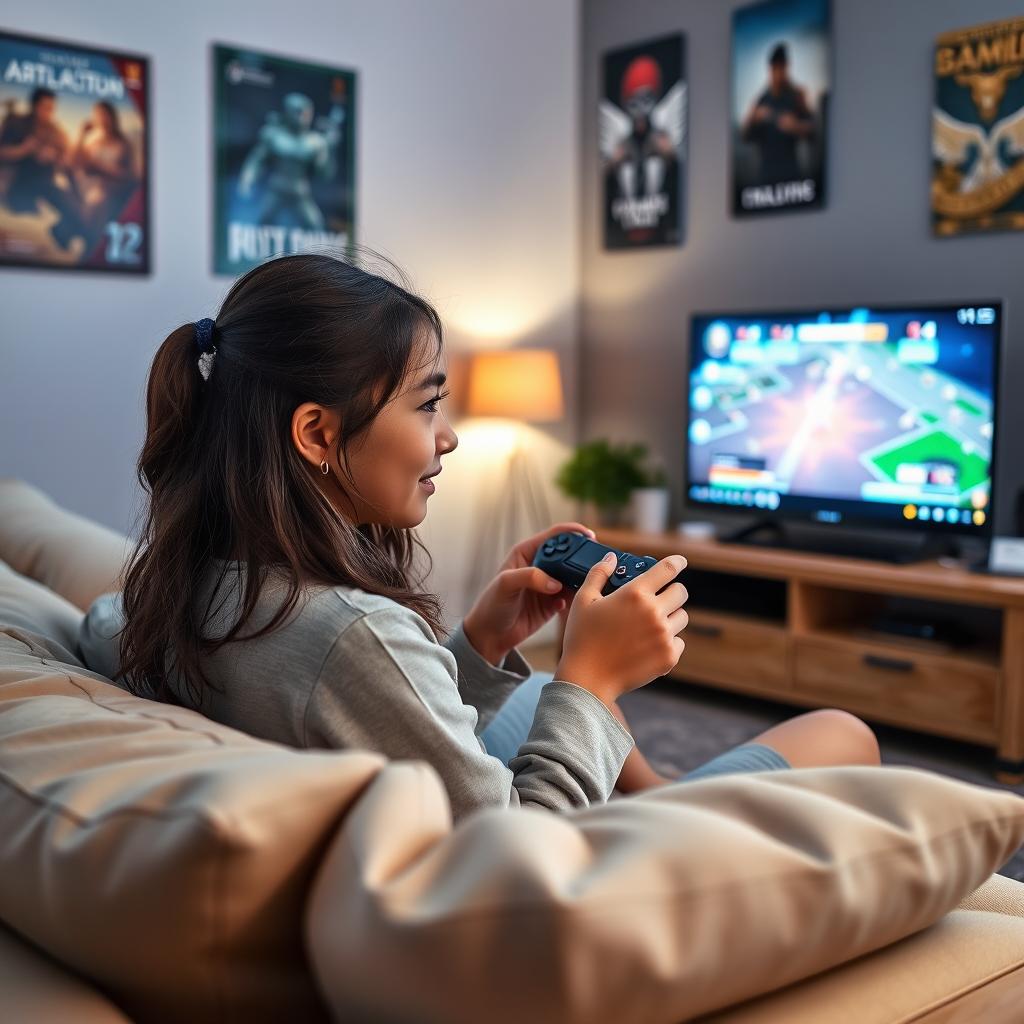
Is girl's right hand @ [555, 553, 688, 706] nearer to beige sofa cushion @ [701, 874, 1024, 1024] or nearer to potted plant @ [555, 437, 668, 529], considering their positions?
beige sofa cushion @ [701, 874, 1024, 1024]

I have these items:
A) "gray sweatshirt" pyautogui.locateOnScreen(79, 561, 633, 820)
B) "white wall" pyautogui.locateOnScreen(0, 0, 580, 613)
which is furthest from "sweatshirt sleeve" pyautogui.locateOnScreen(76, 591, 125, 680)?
"white wall" pyautogui.locateOnScreen(0, 0, 580, 613)

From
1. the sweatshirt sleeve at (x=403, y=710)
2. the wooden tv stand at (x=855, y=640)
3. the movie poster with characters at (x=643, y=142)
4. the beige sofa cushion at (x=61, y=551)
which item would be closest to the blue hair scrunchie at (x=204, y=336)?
the sweatshirt sleeve at (x=403, y=710)

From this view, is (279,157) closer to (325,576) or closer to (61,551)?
(61,551)

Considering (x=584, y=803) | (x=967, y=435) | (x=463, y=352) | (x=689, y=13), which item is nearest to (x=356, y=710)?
(x=584, y=803)

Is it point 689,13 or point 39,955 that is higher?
point 689,13

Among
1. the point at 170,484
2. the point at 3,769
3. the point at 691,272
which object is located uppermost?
the point at 691,272

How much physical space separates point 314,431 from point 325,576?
19 cm

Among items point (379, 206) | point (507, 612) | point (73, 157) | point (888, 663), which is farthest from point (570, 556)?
point (379, 206)

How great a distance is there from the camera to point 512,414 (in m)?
4.06

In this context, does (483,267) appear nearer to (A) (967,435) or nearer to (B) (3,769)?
(A) (967,435)

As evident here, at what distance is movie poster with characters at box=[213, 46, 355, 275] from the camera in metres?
3.63

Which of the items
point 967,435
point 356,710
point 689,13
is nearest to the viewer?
point 356,710

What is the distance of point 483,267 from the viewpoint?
4293mm

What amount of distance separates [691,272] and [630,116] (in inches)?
26.2
